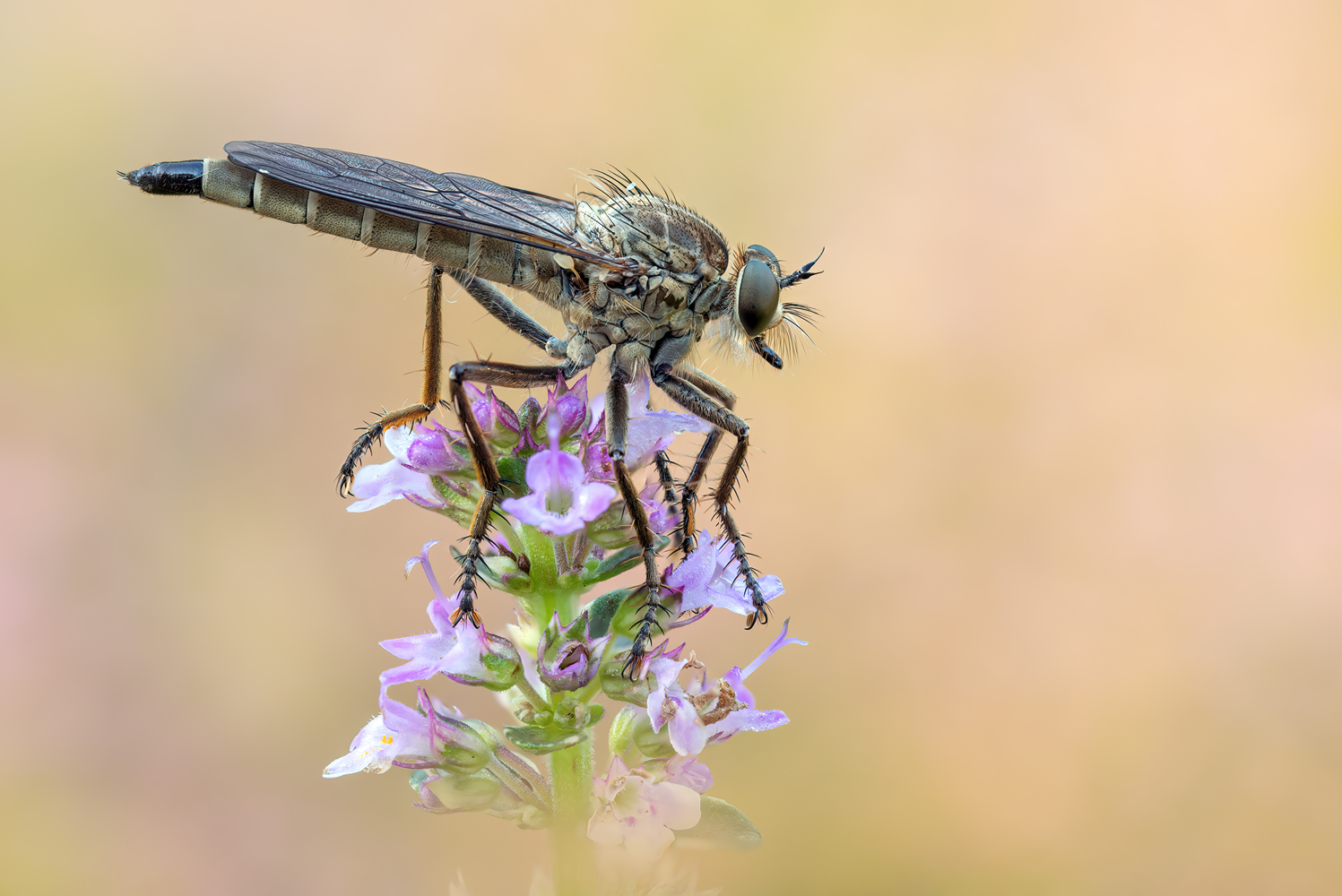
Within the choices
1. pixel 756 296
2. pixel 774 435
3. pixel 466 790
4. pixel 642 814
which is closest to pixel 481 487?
pixel 466 790

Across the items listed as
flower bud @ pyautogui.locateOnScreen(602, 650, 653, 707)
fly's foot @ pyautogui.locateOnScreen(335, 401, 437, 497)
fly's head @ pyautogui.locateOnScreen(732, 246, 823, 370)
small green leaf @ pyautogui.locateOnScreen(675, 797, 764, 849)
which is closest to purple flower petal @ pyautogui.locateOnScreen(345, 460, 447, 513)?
fly's foot @ pyautogui.locateOnScreen(335, 401, 437, 497)

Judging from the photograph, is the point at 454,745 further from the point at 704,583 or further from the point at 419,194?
the point at 419,194

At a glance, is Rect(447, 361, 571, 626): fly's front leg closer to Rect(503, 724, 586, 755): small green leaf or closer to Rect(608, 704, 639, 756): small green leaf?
Rect(503, 724, 586, 755): small green leaf

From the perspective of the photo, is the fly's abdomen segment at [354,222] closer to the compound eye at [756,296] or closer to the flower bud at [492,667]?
the compound eye at [756,296]

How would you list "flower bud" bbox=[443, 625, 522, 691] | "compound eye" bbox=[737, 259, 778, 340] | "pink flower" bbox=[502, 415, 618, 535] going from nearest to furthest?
"pink flower" bbox=[502, 415, 618, 535], "flower bud" bbox=[443, 625, 522, 691], "compound eye" bbox=[737, 259, 778, 340]

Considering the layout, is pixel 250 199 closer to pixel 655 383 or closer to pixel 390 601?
pixel 655 383

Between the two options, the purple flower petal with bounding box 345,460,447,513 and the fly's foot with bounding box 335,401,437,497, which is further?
the fly's foot with bounding box 335,401,437,497
